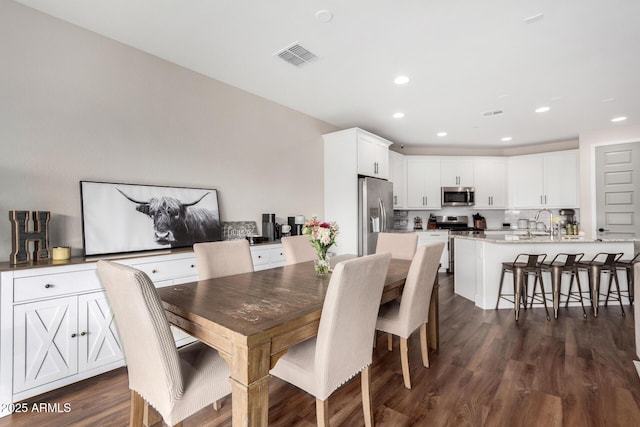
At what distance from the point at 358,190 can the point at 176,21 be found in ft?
9.87

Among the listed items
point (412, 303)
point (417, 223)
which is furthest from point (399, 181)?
point (412, 303)

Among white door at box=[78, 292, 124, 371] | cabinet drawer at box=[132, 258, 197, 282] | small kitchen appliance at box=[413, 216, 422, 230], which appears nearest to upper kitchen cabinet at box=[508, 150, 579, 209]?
small kitchen appliance at box=[413, 216, 422, 230]

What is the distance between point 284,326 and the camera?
1.24 meters

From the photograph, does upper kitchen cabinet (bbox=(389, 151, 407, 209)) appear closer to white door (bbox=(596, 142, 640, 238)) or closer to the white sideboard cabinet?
white door (bbox=(596, 142, 640, 238))

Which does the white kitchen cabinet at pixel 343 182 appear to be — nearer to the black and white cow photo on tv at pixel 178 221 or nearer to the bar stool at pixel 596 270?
the black and white cow photo on tv at pixel 178 221

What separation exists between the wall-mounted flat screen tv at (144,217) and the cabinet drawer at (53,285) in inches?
14.8

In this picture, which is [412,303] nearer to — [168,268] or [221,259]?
[221,259]

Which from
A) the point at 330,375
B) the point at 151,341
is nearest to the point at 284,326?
the point at 330,375

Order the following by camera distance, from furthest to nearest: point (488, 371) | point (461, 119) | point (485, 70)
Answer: point (461, 119) → point (485, 70) → point (488, 371)

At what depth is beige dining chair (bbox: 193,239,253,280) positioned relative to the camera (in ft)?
7.00

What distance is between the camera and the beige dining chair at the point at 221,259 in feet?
7.00

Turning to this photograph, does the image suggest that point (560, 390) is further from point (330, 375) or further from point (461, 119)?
point (461, 119)

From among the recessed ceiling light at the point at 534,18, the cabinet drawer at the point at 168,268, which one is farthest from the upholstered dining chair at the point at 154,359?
the recessed ceiling light at the point at 534,18

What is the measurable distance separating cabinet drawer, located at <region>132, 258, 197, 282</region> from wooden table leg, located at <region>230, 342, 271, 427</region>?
1.66m
